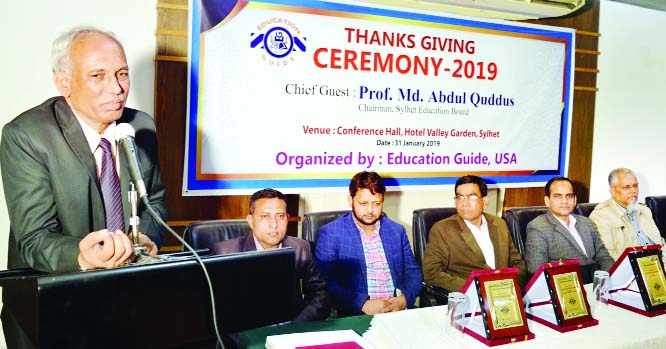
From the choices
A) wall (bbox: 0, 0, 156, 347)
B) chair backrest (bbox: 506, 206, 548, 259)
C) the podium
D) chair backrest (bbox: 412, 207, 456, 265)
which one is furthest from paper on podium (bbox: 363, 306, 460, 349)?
wall (bbox: 0, 0, 156, 347)

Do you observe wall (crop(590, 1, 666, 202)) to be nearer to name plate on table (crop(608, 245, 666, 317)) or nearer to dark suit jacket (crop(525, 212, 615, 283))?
dark suit jacket (crop(525, 212, 615, 283))

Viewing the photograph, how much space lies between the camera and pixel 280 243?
8.26 ft

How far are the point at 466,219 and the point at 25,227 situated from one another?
2.18m

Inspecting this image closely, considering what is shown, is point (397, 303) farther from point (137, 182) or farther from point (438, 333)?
point (137, 182)

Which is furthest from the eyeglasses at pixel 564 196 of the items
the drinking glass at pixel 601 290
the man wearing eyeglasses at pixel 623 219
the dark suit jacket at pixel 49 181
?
the dark suit jacket at pixel 49 181

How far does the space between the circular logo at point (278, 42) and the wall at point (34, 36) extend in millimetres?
710

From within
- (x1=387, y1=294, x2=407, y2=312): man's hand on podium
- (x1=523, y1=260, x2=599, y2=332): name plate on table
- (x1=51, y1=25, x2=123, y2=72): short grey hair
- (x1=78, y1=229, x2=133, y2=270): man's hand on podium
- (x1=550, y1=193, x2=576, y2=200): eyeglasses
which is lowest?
(x1=387, y1=294, x2=407, y2=312): man's hand on podium

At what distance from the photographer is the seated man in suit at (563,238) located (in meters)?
3.06

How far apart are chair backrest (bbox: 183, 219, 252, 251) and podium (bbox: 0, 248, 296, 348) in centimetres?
119

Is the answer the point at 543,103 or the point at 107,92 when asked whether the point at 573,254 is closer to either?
the point at 543,103

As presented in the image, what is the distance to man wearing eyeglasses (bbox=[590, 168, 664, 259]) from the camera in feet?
11.4

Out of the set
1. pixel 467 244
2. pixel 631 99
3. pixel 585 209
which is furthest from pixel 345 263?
pixel 631 99

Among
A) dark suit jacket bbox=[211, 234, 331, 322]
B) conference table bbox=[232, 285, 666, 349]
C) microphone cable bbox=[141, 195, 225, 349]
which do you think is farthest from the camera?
dark suit jacket bbox=[211, 234, 331, 322]

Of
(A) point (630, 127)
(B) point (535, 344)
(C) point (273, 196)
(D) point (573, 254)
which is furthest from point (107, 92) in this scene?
(A) point (630, 127)
